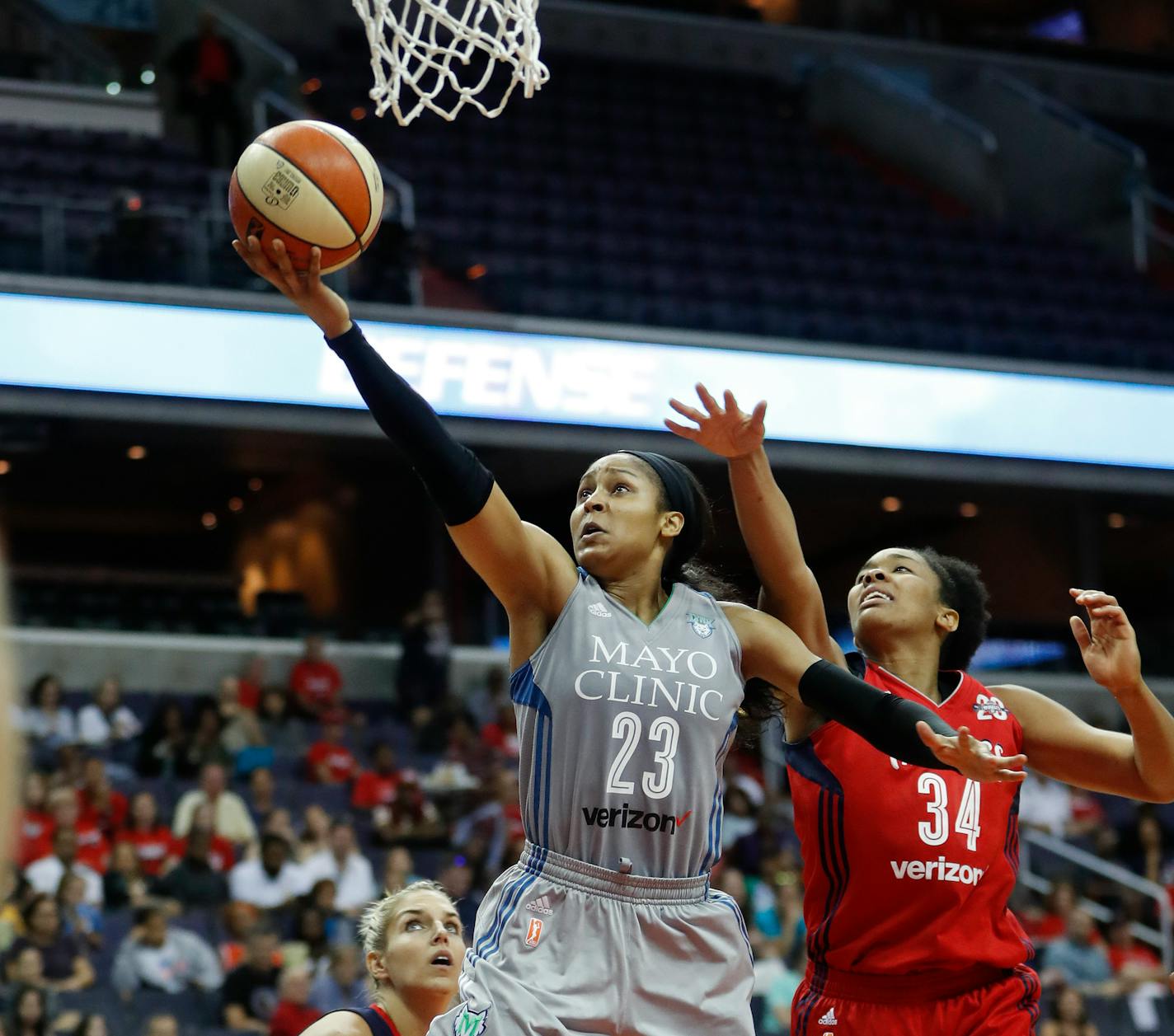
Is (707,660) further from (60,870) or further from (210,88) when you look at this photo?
(210,88)

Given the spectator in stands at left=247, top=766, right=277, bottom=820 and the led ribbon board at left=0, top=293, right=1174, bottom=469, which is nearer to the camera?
the spectator in stands at left=247, top=766, right=277, bottom=820

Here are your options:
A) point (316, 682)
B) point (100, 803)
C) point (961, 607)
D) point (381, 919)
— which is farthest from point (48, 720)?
point (961, 607)

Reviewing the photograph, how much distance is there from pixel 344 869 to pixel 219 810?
36.7 inches

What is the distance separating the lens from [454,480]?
328 cm

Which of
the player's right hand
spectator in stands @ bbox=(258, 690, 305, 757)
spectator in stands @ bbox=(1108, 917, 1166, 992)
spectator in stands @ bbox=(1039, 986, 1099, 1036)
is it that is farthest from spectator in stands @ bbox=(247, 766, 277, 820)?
the player's right hand

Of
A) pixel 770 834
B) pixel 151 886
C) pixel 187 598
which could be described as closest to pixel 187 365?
pixel 187 598

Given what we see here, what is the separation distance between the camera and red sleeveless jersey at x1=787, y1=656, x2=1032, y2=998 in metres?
4.12

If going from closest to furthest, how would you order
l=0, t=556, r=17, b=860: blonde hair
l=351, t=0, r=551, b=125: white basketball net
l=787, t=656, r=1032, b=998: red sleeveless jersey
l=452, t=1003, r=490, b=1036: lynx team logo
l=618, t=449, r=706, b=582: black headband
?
l=0, t=556, r=17, b=860: blonde hair, l=452, t=1003, r=490, b=1036: lynx team logo, l=618, t=449, r=706, b=582: black headband, l=787, t=656, r=1032, b=998: red sleeveless jersey, l=351, t=0, r=551, b=125: white basketball net

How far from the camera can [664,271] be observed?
16.2m

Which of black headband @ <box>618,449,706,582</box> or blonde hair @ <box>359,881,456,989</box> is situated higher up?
black headband @ <box>618,449,706,582</box>

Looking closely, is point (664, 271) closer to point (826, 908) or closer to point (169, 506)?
point (169, 506)

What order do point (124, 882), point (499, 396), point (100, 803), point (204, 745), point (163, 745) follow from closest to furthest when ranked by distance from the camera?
point (124, 882) → point (100, 803) → point (163, 745) → point (204, 745) → point (499, 396)

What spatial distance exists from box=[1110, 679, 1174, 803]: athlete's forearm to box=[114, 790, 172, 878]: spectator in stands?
707cm

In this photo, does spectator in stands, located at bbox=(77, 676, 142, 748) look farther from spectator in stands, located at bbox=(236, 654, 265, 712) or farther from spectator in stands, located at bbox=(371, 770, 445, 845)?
spectator in stands, located at bbox=(371, 770, 445, 845)
